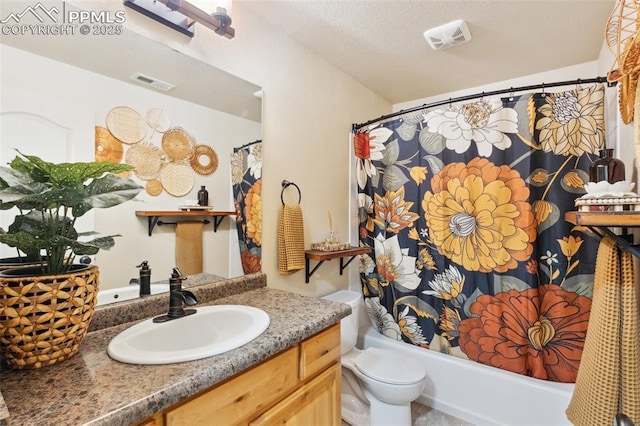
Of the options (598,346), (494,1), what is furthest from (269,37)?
(598,346)

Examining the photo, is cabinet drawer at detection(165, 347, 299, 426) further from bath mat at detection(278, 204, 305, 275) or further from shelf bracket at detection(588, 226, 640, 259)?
shelf bracket at detection(588, 226, 640, 259)

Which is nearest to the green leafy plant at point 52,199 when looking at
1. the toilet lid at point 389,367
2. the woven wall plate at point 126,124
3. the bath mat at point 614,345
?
the woven wall plate at point 126,124

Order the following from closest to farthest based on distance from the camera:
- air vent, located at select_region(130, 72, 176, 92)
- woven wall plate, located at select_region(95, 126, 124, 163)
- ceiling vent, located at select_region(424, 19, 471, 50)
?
1. woven wall plate, located at select_region(95, 126, 124, 163)
2. air vent, located at select_region(130, 72, 176, 92)
3. ceiling vent, located at select_region(424, 19, 471, 50)

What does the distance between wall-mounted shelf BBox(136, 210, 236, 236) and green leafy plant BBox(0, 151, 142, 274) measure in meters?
0.33

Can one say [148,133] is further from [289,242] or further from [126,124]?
[289,242]

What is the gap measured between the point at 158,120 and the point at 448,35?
1658 mm

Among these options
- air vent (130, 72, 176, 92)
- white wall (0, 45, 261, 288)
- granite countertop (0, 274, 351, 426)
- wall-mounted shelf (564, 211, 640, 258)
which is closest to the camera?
granite countertop (0, 274, 351, 426)

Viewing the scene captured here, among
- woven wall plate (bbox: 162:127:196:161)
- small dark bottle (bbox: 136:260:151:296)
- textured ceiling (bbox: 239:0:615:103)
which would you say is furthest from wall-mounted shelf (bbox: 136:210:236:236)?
textured ceiling (bbox: 239:0:615:103)

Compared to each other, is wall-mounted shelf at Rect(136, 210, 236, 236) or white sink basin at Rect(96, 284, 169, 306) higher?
wall-mounted shelf at Rect(136, 210, 236, 236)

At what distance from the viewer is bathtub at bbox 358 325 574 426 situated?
1.56 m

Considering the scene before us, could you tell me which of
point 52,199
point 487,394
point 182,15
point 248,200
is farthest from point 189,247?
point 487,394

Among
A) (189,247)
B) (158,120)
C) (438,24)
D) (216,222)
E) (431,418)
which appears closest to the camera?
(158,120)

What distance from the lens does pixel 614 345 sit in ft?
3.32

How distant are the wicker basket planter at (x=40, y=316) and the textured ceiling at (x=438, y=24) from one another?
4.99ft
